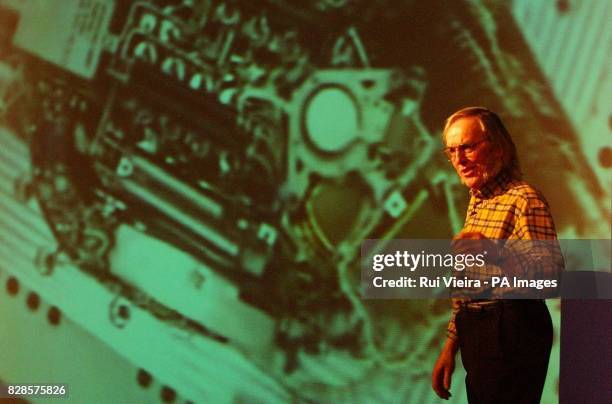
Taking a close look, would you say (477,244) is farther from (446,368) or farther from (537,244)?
(446,368)

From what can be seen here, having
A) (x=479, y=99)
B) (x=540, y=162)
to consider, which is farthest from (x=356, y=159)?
(x=540, y=162)

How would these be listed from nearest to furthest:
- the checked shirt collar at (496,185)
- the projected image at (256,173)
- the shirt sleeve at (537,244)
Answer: the shirt sleeve at (537,244) < the checked shirt collar at (496,185) < the projected image at (256,173)

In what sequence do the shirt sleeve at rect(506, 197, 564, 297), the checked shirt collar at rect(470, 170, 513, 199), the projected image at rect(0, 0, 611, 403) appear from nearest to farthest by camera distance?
the shirt sleeve at rect(506, 197, 564, 297) → the checked shirt collar at rect(470, 170, 513, 199) → the projected image at rect(0, 0, 611, 403)

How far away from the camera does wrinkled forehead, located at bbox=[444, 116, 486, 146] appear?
159 centimetres

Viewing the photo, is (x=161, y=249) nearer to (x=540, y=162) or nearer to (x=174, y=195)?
(x=174, y=195)

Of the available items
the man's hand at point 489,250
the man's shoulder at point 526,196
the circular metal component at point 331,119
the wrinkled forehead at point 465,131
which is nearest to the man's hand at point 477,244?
the man's hand at point 489,250

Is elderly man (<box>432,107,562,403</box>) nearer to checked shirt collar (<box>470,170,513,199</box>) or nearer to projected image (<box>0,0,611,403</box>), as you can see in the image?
checked shirt collar (<box>470,170,513,199</box>)

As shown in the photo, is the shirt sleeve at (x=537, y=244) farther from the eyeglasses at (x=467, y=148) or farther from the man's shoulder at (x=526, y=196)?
the eyeglasses at (x=467, y=148)

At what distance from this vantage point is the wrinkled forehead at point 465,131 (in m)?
1.59

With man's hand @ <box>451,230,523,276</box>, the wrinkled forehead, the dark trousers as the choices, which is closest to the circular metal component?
the wrinkled forehead

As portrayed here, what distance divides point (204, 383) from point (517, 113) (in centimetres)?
121

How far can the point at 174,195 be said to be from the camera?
2.19 metres

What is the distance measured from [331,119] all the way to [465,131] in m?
0.62

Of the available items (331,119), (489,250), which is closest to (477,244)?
(489,250)
